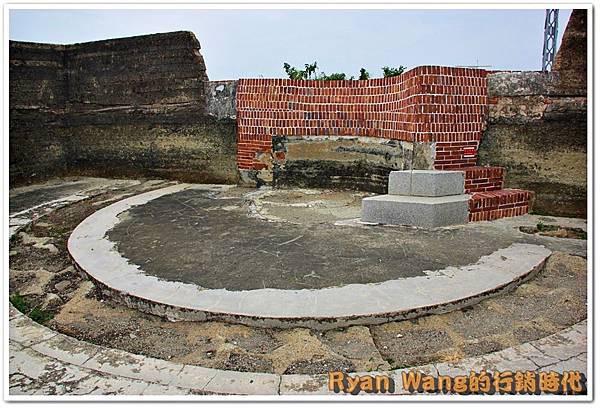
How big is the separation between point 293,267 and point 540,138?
403 centimetres

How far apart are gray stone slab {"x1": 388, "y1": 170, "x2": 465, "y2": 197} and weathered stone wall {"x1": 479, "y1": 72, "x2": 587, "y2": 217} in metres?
0.93

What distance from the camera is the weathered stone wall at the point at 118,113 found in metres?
8.18

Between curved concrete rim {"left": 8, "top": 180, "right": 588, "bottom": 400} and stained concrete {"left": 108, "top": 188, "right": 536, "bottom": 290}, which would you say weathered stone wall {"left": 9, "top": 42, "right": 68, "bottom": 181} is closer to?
stained concrete {"left": 108, "top": 188, "right": 536, "bottom": 290}

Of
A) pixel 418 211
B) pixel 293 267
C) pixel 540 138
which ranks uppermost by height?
pixel 540 138

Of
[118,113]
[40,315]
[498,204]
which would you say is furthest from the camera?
[118,113]

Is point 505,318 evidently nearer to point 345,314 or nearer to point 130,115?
point 345,314

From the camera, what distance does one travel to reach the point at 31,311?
3699 mm

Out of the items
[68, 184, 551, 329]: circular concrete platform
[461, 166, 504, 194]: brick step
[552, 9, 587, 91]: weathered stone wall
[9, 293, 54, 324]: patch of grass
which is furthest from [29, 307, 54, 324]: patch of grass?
[552, 9, 587, 91]: weathered stone wall

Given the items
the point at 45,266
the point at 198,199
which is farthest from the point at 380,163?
the point at 45,266

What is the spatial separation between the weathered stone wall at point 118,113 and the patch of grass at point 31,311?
4.57m

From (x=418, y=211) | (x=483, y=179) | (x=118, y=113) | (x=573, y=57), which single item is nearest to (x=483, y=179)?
(x=483, y=179)

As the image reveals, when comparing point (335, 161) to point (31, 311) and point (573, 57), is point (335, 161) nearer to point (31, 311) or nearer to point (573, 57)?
point (573, 57)

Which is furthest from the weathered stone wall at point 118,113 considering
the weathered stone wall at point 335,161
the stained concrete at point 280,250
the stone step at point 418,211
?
the stone step at point 418,211
